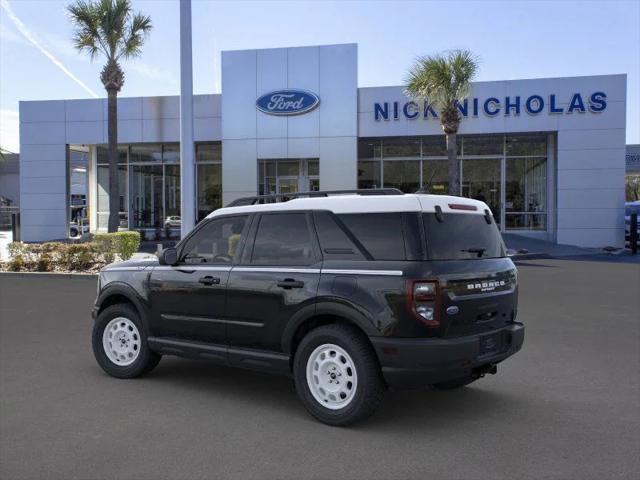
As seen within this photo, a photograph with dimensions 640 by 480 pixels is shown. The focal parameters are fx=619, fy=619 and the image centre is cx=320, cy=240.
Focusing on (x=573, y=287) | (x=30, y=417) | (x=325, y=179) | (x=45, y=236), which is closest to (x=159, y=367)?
(x=30, y=417)

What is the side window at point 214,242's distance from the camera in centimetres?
568

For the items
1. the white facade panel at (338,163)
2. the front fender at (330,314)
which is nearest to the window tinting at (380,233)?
the front fender at (330,314)

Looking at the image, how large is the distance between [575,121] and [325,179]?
10.2 m

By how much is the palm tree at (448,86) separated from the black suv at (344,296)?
59.9ft

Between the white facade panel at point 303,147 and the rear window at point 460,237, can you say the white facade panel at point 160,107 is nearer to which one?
the white facade panel at point 303,147

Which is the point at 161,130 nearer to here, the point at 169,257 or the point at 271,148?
the point at 271,148

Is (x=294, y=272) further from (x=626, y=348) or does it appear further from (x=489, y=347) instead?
(x=626, y=348)

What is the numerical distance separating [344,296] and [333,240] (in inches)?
20.5

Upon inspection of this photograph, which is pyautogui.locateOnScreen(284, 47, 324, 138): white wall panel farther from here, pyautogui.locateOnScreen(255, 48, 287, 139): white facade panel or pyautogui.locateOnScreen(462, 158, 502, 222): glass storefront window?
pyautogui.locateOnScreen(462, 158, 502, 222): glass storefront window

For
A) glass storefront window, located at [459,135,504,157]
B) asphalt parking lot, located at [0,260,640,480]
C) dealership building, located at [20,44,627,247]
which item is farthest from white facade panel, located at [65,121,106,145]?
asphalt parking lot, located at [0,260,640,480]

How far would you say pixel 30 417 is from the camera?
495 cm

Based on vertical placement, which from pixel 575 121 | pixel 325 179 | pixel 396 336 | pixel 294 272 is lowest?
pixel 396 336

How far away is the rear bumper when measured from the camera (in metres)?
4.43

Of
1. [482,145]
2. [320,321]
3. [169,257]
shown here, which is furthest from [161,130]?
[320,321]
